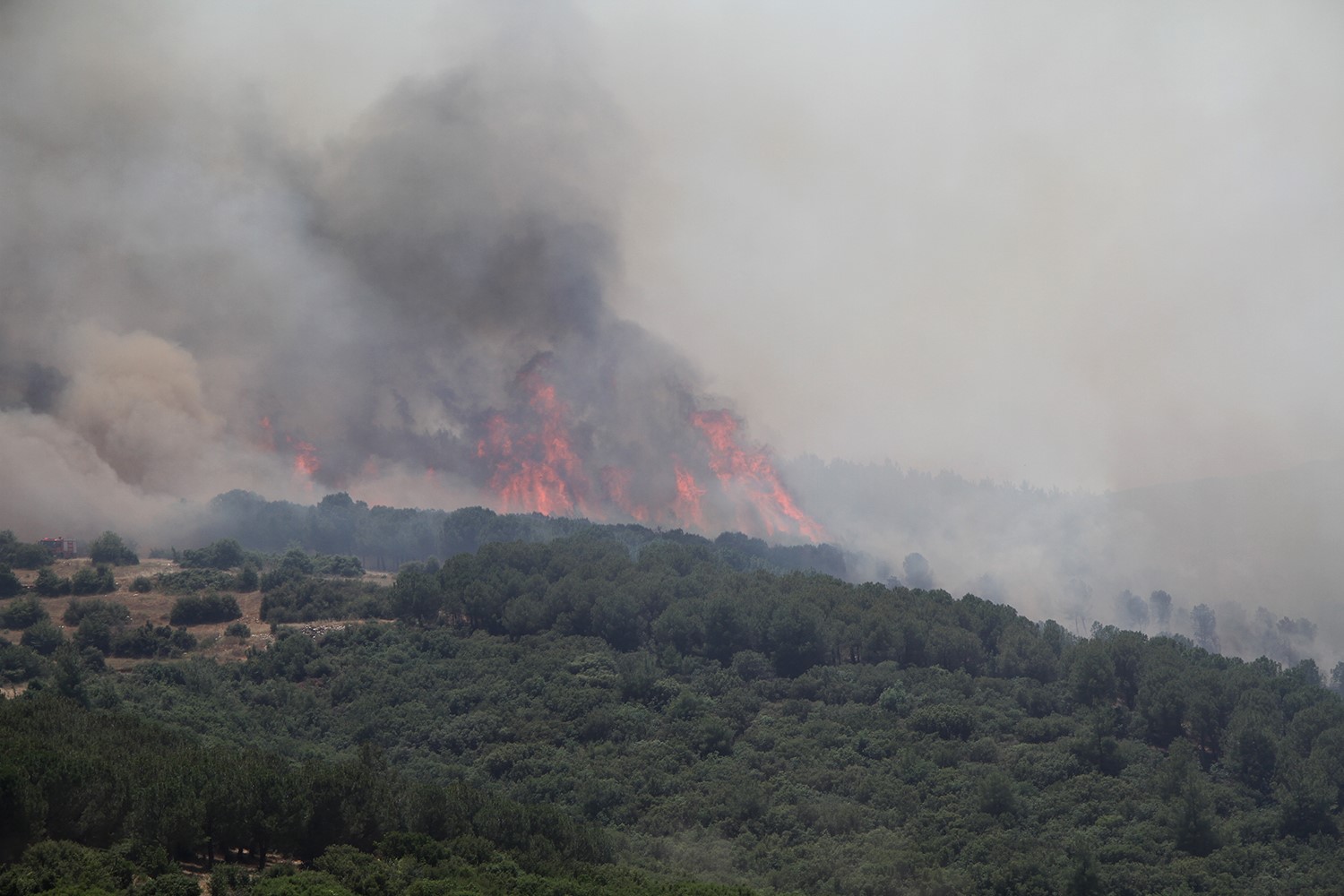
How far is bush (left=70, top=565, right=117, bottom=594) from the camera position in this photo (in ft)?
443

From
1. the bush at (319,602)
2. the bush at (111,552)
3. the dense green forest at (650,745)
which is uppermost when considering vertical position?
the bush at (111,552)

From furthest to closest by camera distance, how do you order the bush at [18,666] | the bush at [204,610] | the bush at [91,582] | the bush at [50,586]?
1. the bush at [91,582]
2. the bush at [50,586]
3. the bush at [204,610]
4. the bush at [18,666]

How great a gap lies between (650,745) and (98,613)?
5586 cm

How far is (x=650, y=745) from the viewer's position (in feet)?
361

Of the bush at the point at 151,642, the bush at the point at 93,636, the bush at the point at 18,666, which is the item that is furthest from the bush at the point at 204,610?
the bush at the point at 18,666

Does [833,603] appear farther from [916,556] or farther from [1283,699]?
→ [916,556]

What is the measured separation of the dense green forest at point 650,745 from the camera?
237 feet

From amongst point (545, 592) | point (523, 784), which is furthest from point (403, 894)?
point (545, 592)

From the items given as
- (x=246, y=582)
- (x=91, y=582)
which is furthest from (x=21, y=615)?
(x=246, y=582)

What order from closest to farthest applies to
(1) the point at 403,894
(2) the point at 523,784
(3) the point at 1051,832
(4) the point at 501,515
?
(1) the point at 403,894 → (3) the point at 1051,832 → (2) the point at 523,784 → (4) the point at 501,515

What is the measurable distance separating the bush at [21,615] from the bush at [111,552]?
1895 cm

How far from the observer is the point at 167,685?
371ft

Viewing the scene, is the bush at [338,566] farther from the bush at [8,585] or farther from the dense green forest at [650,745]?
the bush at [8,585]

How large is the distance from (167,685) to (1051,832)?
71713 millimetres
